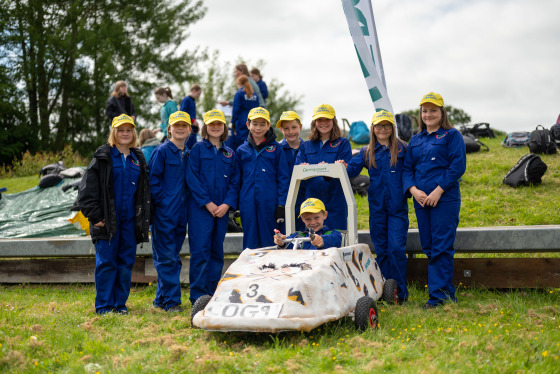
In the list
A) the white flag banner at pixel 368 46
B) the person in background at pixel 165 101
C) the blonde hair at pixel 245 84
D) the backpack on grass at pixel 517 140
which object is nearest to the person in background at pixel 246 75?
the blonde hair at pixel 245 84

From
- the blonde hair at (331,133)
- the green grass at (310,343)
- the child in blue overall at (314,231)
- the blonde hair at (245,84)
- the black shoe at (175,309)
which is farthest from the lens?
→ the blonde hair at (245,84)

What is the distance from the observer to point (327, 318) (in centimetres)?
467

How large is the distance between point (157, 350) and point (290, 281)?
4.00 ft

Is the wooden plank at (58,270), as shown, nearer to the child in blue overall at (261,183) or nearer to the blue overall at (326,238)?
the child in blue overall at (261,183)

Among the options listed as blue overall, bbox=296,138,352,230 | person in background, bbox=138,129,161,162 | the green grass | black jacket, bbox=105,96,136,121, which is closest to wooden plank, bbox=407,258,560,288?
the green grass

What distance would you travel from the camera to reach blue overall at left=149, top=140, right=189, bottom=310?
6516mm

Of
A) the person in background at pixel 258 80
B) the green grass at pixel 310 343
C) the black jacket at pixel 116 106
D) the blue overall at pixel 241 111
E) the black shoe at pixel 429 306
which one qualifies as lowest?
the black shoe at pixel 429 306

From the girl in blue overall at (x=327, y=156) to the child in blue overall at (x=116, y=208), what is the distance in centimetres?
186

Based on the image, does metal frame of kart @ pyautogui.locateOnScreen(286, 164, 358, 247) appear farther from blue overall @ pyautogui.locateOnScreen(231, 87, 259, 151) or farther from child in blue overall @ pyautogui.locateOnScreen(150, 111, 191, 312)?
blue overall @ pyautogui.locateOnScreen(231, 87, 259, 151)

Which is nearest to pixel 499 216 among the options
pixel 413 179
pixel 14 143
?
pixel 413 179

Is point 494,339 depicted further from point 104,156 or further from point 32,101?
point 32,101

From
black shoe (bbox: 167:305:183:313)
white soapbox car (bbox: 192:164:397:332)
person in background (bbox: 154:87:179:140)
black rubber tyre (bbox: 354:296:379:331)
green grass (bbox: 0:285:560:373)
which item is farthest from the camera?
person in background (bbox: 154:87:179:140)

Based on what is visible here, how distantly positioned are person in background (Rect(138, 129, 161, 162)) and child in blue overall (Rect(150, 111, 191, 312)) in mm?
5339

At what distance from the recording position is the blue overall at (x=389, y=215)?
6.36m
